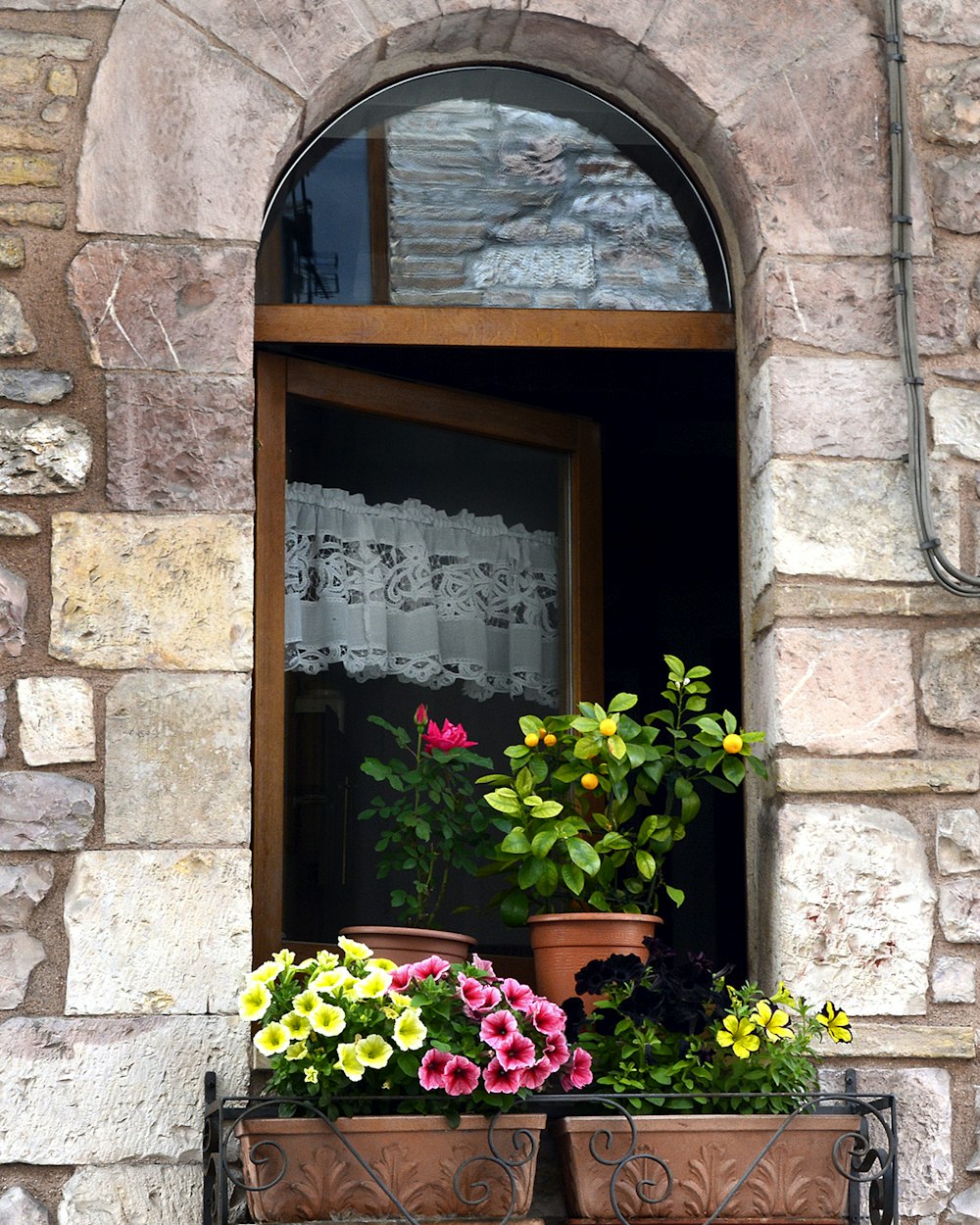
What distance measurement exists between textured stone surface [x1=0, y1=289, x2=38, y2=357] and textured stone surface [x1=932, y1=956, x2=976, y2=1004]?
6.50ft

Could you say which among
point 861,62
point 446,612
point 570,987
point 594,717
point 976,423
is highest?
point 861,62

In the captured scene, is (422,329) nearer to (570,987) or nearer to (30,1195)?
(570,987)

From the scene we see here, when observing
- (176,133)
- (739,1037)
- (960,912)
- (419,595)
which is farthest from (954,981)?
(176,133)

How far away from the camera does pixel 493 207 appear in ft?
11.3

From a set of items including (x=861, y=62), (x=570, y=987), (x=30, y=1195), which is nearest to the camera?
(x=30, y=1195)

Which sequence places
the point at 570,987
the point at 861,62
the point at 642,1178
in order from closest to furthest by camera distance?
the point at 642,1178 → the point at 570,987 → the point at 861,62

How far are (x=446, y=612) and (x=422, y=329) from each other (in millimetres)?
658

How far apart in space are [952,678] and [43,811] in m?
1.65

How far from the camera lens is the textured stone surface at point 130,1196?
109 inches

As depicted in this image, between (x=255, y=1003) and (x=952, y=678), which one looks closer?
(x=255, y=1003)

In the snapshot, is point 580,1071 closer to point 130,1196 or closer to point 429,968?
point 429,968

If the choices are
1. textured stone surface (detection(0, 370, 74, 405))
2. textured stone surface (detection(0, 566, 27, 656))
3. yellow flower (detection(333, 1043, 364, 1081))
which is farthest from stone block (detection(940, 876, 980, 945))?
textured stone surface (detection(0, 370, 74, 405))

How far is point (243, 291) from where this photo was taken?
10.1 feet

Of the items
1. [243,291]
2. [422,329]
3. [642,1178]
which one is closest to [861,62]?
[422,329]
